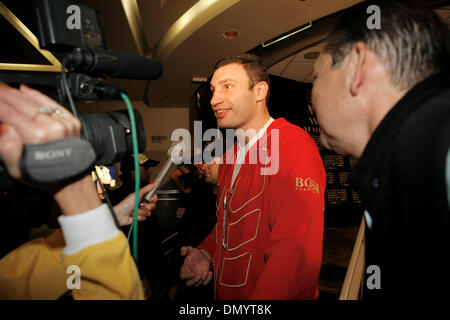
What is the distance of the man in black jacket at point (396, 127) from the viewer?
0.43 meters

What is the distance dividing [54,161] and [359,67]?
29.5 inches

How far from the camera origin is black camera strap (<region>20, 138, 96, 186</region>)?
16.3 inches

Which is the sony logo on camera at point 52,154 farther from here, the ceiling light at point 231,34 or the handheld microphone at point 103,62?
the ceiling light at point 231,34

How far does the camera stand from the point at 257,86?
4.80 ft

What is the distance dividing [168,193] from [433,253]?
21.1ft

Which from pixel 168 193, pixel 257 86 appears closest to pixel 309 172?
pixel 257 86

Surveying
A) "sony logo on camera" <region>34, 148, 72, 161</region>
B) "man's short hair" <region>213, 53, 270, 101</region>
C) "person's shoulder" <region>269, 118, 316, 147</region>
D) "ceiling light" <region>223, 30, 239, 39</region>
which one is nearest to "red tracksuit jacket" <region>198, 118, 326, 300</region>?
"person's shoulder" <region>269, 118, 316, 147</region>

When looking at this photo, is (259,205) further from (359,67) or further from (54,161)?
(54,161)

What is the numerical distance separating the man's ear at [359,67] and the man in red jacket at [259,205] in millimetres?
404

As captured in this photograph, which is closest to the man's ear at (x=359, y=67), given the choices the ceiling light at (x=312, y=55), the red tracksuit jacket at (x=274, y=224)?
the red tracksuit jacket at (x=274, y=224)

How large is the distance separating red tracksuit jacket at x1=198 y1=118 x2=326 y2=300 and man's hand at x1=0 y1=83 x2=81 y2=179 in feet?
2.47

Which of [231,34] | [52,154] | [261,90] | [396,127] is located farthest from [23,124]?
[231,34]

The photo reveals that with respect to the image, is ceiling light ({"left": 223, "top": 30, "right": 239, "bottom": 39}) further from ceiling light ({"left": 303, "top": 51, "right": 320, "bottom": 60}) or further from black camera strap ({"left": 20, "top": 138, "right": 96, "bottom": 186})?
black camera strap ({"left": 20, "top": 138, "right": 96, "bottom": 186})
